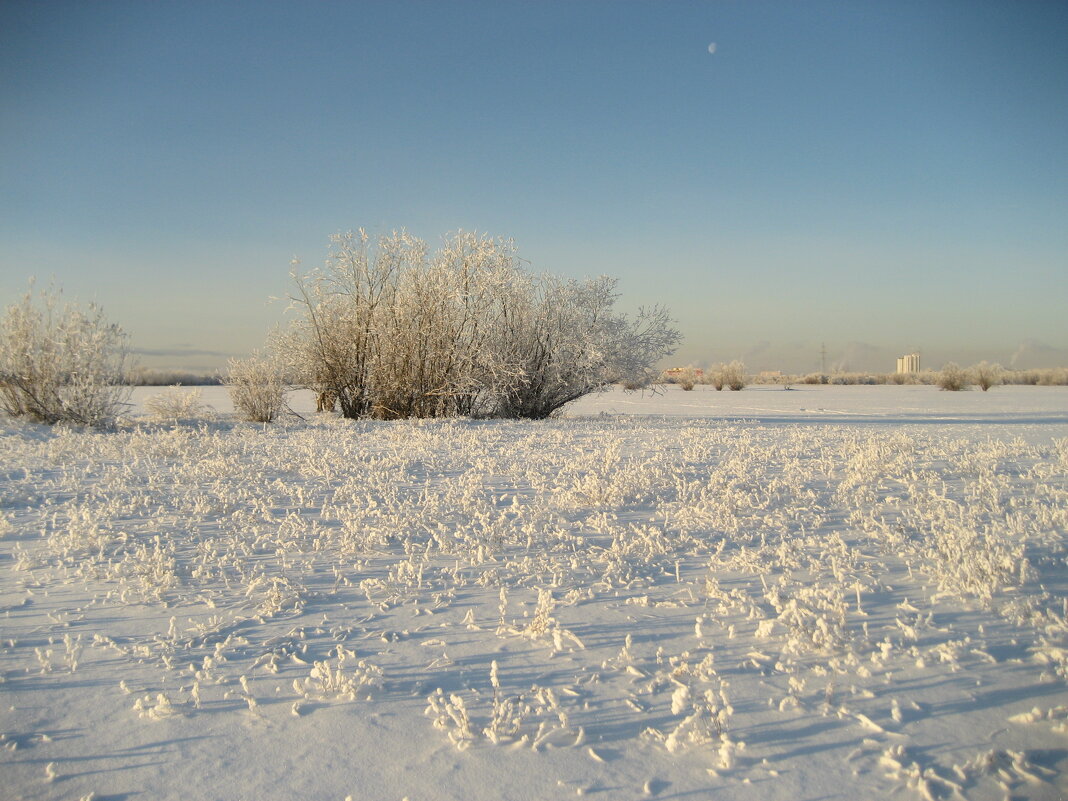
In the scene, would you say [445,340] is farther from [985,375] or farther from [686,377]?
[985,375]

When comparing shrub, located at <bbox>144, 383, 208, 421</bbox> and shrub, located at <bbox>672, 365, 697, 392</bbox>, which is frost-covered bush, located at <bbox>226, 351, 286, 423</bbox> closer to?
shrub, located at <bbox>144, 383, 208, 421</bbox>

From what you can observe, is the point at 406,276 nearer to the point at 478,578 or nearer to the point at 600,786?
the point at 478,578

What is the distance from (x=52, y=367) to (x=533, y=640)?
13.9m

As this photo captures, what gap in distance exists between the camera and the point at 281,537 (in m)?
4.96

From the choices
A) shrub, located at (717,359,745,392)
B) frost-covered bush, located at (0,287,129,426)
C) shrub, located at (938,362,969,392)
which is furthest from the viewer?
shrub, located at (717,359,745,392)

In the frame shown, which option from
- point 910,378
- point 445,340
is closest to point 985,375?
point 910,378

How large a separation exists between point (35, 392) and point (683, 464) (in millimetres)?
13135

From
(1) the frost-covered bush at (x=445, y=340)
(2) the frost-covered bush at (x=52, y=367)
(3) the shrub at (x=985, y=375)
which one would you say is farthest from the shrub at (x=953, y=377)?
(2) the frost-covered bush at (x=52, y=367)

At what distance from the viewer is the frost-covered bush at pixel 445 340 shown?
16.6 meters

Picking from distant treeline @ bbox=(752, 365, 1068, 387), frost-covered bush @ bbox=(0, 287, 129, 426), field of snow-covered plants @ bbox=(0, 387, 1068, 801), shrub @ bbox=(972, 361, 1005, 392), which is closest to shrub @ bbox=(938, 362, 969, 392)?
shrub @ bbox=(972, 361, 1005, 392)

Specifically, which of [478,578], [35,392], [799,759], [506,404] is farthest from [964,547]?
[35,392]

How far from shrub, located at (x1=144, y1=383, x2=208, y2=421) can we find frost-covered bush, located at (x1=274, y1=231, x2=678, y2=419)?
3.10 meters

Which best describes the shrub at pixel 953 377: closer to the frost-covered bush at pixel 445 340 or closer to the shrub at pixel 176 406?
the frost-covered bush at pixel 445 340

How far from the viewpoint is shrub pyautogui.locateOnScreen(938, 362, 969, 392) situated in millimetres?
40844
